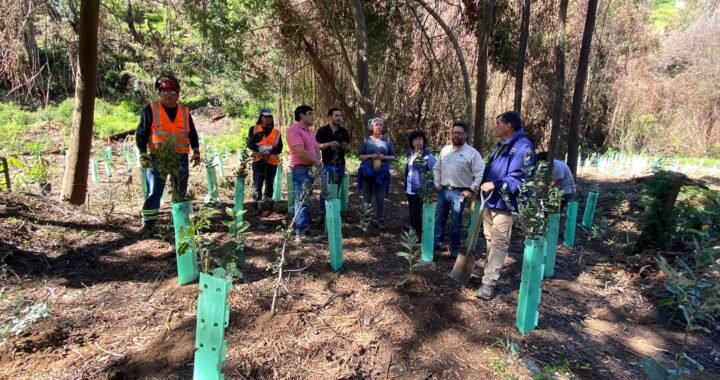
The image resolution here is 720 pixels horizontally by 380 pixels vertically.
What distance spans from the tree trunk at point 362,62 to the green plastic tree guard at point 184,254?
11.8 ft

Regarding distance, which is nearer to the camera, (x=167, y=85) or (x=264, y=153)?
(x=167, y=85)

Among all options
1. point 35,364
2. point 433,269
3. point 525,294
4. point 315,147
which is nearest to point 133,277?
point 35,364

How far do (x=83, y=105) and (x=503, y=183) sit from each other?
15.9ft

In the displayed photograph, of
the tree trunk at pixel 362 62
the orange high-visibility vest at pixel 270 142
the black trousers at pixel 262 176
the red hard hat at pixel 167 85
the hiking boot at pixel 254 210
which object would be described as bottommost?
the hiking boot at pixel 254 210

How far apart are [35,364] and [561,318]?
12.3 ft

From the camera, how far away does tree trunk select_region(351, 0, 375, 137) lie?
589 cm

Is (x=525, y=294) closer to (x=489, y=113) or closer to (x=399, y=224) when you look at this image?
(x=399, y=224)

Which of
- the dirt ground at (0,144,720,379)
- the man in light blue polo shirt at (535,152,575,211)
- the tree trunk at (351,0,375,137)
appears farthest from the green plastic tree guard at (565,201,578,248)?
the tree trunk at (351,0,375,137)

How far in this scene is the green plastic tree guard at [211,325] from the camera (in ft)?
6.62

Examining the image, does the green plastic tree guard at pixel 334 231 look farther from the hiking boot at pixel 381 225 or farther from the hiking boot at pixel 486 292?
the hiking boot at pixel 381 225

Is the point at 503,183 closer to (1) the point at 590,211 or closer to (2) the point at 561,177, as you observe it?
(2) the point at 561,177

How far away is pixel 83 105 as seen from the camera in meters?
4.71

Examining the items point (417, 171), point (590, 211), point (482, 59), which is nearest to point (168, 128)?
point (417, 171)

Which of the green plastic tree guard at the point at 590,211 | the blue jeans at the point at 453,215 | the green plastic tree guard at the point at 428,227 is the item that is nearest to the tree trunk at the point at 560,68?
the green plastic tree guard at the point at 590,211
